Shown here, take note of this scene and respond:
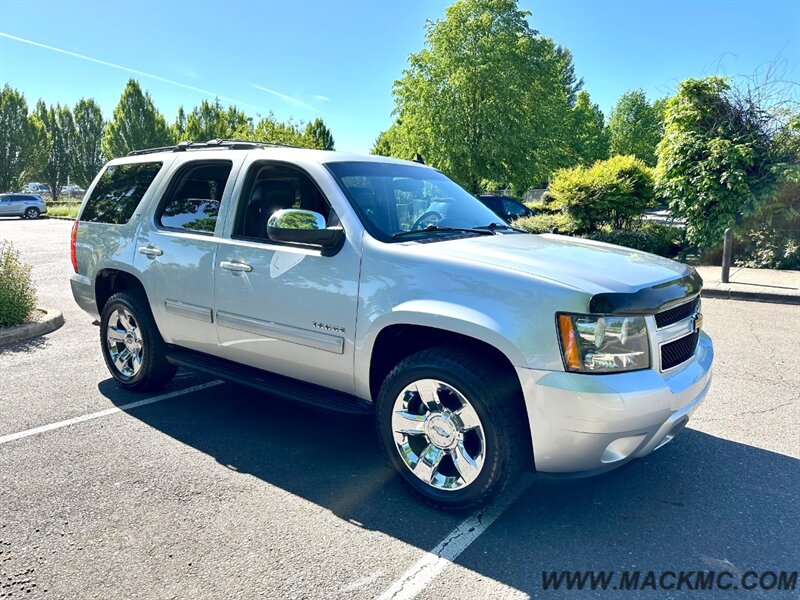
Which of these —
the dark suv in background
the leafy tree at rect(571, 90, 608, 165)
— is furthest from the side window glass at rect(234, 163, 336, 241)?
the leafy tree at rect(571, 90, 608, 165)

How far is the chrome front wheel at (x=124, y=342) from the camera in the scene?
15.6 feet

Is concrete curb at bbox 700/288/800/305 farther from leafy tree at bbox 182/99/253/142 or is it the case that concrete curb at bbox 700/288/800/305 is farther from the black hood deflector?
leafy tree at bbox 182/99/253/142

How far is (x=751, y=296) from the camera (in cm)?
909

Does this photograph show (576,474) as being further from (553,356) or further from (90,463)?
(90,463)

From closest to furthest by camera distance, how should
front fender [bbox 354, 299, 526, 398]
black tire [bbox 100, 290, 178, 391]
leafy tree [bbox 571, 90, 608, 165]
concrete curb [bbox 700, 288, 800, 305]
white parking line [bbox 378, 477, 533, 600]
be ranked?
white parking line [bbox 378, 477, 533, 600], front fender [bbox 354, 299, 526, 398], black tire [bbox 100, 290, 178, 391], concrete curb [bbox 700, 288, 800, 305], leafy tree [bbox 571, 90, 608, 165]

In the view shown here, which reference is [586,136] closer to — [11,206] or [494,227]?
[11,206]

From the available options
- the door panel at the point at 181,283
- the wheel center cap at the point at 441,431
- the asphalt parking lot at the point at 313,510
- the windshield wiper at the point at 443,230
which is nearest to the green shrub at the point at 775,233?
the asphalt parking lot at the point at 313,510

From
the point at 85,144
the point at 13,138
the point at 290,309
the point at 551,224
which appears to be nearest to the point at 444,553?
the point at 290,309

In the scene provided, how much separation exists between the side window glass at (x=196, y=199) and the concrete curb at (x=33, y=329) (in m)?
3.35

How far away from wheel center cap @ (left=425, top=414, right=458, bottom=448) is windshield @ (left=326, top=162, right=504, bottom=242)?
3.43 ft

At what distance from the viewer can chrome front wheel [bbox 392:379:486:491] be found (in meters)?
2.99

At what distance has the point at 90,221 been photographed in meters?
5.19

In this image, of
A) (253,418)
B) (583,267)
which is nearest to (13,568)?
(253,418)

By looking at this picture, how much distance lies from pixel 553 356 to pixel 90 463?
292 cm
